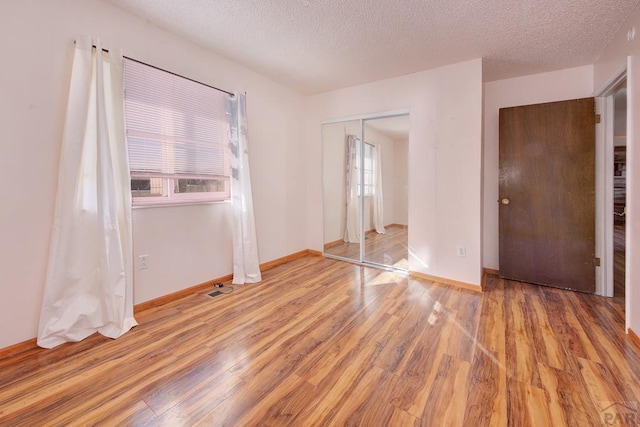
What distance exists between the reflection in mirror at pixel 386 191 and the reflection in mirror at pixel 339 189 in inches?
8.2

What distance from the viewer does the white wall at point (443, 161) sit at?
293 centimetres

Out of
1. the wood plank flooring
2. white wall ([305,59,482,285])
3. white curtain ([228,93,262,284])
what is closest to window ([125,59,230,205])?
white curtain ([228,93,262,284])

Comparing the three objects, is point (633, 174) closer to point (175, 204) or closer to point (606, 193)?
point (606, 193)

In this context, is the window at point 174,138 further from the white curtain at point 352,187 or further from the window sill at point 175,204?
the white curtain at point 352,187

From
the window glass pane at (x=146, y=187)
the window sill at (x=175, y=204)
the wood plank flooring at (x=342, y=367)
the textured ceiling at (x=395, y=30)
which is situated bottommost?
the wood plank flooring at (x=342, y=367)

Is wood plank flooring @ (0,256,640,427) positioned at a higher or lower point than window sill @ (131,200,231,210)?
lower

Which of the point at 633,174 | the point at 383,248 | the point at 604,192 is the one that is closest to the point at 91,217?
the point at 383,248

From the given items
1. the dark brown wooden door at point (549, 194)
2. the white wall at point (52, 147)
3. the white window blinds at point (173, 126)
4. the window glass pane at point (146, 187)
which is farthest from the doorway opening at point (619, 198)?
the window glass pane at point (146, 187)

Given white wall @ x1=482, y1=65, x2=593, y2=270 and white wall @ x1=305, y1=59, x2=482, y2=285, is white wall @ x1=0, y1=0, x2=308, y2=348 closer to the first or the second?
white wall @ x1=305, y1=59, x2=482, y2=285

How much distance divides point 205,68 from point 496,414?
11.6 ft

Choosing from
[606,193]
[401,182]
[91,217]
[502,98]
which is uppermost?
[502,98]

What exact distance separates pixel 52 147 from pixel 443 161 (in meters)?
3.49

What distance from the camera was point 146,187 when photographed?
2461 mm

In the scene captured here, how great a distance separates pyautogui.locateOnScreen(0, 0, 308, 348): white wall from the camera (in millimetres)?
1752
